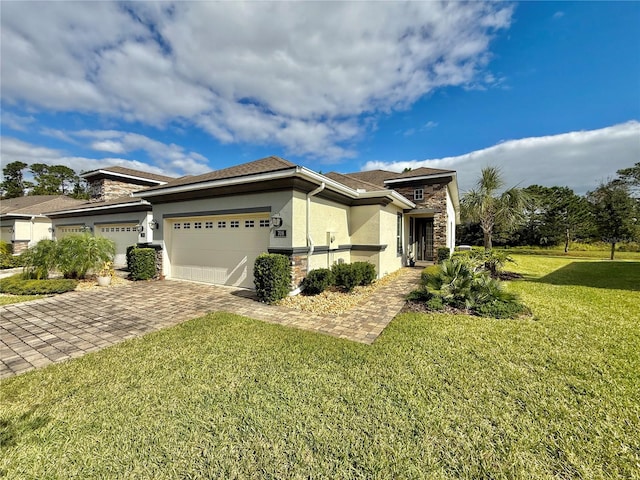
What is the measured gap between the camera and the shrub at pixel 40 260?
29.7 ft

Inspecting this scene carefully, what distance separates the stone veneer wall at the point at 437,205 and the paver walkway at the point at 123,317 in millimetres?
7899

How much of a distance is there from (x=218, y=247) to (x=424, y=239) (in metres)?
13.2

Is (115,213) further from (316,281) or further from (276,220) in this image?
(316,281)

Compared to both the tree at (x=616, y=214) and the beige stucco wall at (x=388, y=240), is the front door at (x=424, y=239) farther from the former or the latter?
the tree at (x=616, y=214)

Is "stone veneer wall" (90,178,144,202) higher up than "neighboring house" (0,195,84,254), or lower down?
higher up

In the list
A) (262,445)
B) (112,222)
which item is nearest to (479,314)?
(262,445)

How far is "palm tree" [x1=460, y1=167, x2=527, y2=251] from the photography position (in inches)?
565

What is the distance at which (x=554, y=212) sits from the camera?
→ 29453mm

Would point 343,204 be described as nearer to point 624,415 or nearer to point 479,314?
point 479,314

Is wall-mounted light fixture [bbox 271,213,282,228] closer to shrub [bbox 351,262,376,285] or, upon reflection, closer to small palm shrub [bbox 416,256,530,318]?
shrub [bbox 351,262,376,285]

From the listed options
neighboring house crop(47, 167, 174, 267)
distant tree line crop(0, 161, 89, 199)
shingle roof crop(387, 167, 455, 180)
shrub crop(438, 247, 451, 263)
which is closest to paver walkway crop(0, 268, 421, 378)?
neighboring house crop(47, 167, 174, 267)

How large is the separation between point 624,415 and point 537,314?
381cm

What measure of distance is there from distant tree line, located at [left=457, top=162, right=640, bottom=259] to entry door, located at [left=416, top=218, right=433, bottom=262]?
2397 millimetres

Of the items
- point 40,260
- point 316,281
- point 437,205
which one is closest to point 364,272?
point 316,281
